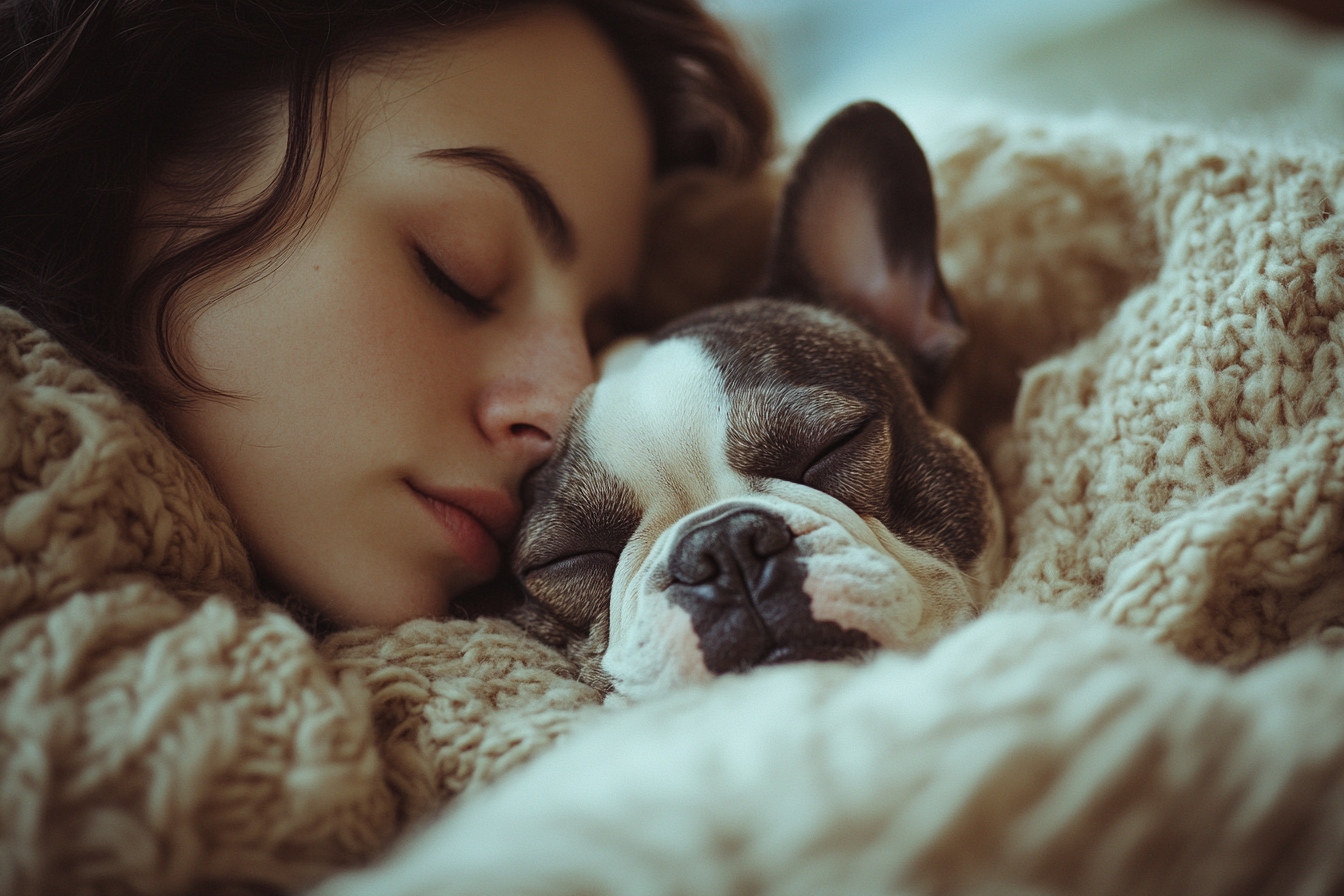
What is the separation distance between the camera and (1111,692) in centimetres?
51

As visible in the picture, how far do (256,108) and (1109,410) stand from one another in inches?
41.7

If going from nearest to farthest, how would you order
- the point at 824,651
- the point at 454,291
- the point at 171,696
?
the point at 171,696 → the point at 824,651 → the point at 454,291

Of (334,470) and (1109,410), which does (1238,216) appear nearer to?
(1109,410)

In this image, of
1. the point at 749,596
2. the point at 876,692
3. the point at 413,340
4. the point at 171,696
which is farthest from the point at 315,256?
the point at 876,692

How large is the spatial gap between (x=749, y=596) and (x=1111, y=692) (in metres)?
0.38

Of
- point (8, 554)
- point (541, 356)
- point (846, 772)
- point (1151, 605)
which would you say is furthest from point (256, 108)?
point (1151, 605)

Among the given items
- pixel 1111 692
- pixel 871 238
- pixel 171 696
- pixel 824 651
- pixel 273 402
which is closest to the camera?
pixel 1111 692

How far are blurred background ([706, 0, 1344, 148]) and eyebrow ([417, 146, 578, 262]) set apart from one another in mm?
718

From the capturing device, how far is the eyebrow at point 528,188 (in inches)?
39.4

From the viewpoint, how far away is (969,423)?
1292 mm

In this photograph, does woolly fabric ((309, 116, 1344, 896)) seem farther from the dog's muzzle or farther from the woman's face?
the woman's face

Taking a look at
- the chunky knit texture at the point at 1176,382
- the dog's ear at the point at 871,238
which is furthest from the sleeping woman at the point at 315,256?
the chunky knit texture at the point at 1176,382

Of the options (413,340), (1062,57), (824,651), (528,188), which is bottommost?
(824,651)

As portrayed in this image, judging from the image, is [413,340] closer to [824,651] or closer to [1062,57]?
[824,651]
